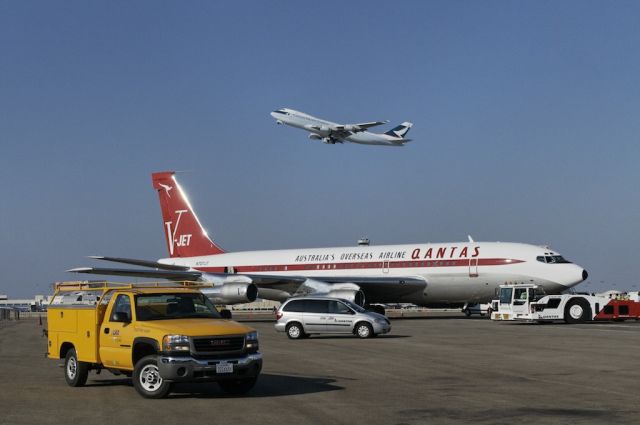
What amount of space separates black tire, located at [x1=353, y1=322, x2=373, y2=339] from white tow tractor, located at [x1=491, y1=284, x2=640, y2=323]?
11.9 metres

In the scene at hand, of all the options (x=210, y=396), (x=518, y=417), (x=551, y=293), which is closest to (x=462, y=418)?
(x=518, y=417)

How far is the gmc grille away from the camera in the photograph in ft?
48.2

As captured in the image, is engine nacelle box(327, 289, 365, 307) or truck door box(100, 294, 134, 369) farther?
engine nacelle box(327, 289, 365, 307)

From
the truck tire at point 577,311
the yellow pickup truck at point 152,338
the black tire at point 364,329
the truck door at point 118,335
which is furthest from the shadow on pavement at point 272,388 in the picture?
the truck tire at point 577,311

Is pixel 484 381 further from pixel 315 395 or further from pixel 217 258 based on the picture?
pixel 217 258

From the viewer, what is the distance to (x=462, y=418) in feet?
41.2

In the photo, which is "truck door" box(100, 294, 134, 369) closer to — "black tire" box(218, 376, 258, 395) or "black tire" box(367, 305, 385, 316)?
"black tire" box(218, 376, 258, 395)

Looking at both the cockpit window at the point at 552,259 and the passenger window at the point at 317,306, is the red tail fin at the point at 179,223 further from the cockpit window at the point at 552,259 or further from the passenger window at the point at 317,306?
the passenger window at the point at 317,306

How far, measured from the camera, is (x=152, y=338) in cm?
1488

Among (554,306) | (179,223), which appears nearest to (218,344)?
(554,306)

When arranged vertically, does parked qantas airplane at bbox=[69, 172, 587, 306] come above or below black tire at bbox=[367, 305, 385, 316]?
above

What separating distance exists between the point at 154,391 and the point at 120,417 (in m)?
2.03

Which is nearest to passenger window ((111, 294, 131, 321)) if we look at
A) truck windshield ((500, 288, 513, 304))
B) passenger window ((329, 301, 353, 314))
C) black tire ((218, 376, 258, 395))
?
black tire ((218, 376, 258, 395))

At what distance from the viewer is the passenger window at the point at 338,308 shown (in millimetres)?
33656
